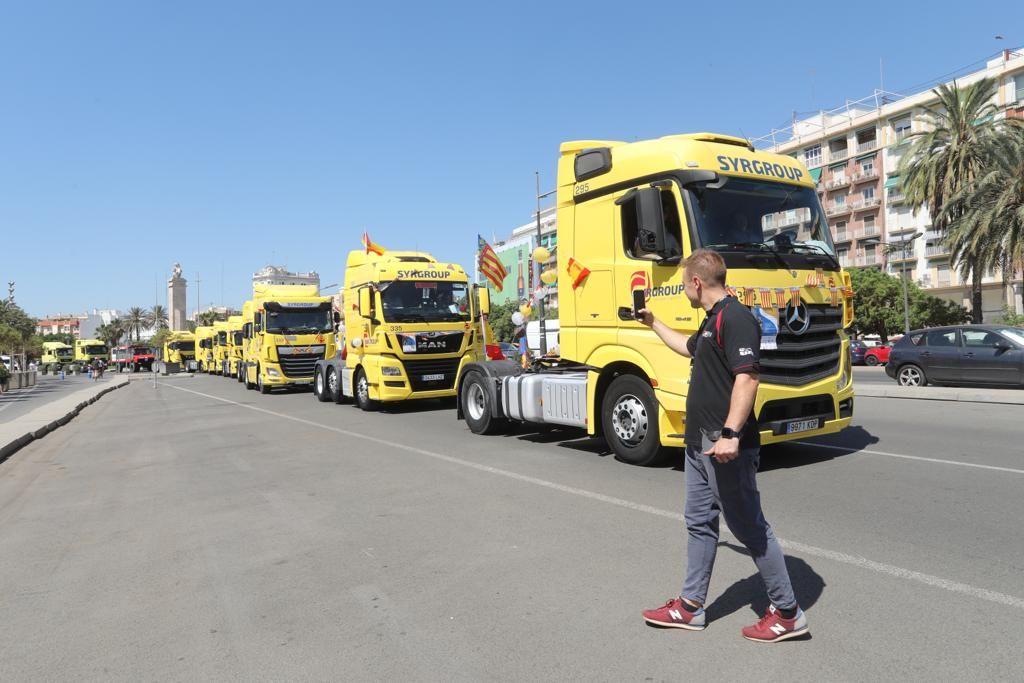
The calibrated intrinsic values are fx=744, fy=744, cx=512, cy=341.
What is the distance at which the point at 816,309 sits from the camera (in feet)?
23.6

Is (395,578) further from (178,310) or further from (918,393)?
(178,310)

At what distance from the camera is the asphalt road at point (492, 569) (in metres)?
3.31

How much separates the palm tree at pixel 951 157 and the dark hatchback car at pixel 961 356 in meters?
18.0

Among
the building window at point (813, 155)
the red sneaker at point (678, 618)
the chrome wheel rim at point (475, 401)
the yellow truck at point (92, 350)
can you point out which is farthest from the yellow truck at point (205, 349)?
the building window at point (813, 155)

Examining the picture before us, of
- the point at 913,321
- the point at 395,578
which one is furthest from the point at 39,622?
the point at 913,321

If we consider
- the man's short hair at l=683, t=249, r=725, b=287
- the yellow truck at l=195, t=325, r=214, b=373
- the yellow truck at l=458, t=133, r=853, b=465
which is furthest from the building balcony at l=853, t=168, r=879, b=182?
the man's short hair at l=683, t=249, r=725, b=287

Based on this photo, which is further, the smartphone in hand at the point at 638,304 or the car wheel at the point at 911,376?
the car wheel at the point at 911,376

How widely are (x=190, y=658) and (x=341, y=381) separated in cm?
1437

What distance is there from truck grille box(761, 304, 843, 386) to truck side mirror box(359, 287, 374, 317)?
9.60 meters

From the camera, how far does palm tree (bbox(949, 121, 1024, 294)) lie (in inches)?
1061

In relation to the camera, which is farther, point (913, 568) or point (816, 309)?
point (816, 309)

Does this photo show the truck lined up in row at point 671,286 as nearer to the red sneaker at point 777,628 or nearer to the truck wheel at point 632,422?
the truck wheel at point 632,422

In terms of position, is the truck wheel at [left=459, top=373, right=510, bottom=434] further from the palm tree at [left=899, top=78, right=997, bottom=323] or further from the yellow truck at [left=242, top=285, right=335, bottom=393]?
the palm tree at [left=899, top=78, right=997, bottom=323]

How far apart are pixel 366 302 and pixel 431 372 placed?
195cm
